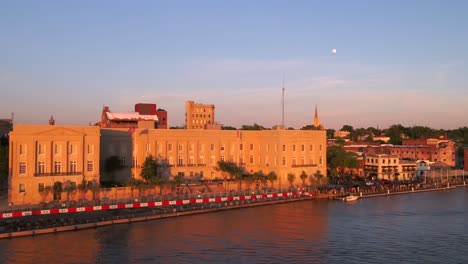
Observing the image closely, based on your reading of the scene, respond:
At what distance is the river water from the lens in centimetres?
3164

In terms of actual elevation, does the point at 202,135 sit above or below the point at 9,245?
above

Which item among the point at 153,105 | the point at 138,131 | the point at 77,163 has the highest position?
the point at 153,105

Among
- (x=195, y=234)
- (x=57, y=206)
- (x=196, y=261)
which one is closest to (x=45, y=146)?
(x=57, y=206)

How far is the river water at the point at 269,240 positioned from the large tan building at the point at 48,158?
11222 millimetres

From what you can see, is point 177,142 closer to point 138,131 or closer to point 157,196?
point 138,131

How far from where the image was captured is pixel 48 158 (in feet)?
158

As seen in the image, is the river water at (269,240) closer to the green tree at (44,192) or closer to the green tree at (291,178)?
the green tree at (44,192)

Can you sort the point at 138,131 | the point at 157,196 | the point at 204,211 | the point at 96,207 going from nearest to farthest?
1. the point at 96,207
2. the point at 204,211
3. the point at 157,196
4. the point at 138,131

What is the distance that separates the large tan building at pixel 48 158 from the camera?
4647cm

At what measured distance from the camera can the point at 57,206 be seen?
143ft

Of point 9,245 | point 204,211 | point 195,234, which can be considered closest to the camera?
point 9,245

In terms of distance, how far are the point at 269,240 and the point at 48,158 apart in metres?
23.8

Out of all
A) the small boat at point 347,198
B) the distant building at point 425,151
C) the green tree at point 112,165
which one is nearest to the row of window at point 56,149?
the green tree at point 112,165

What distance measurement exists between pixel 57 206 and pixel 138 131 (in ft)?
55.4
